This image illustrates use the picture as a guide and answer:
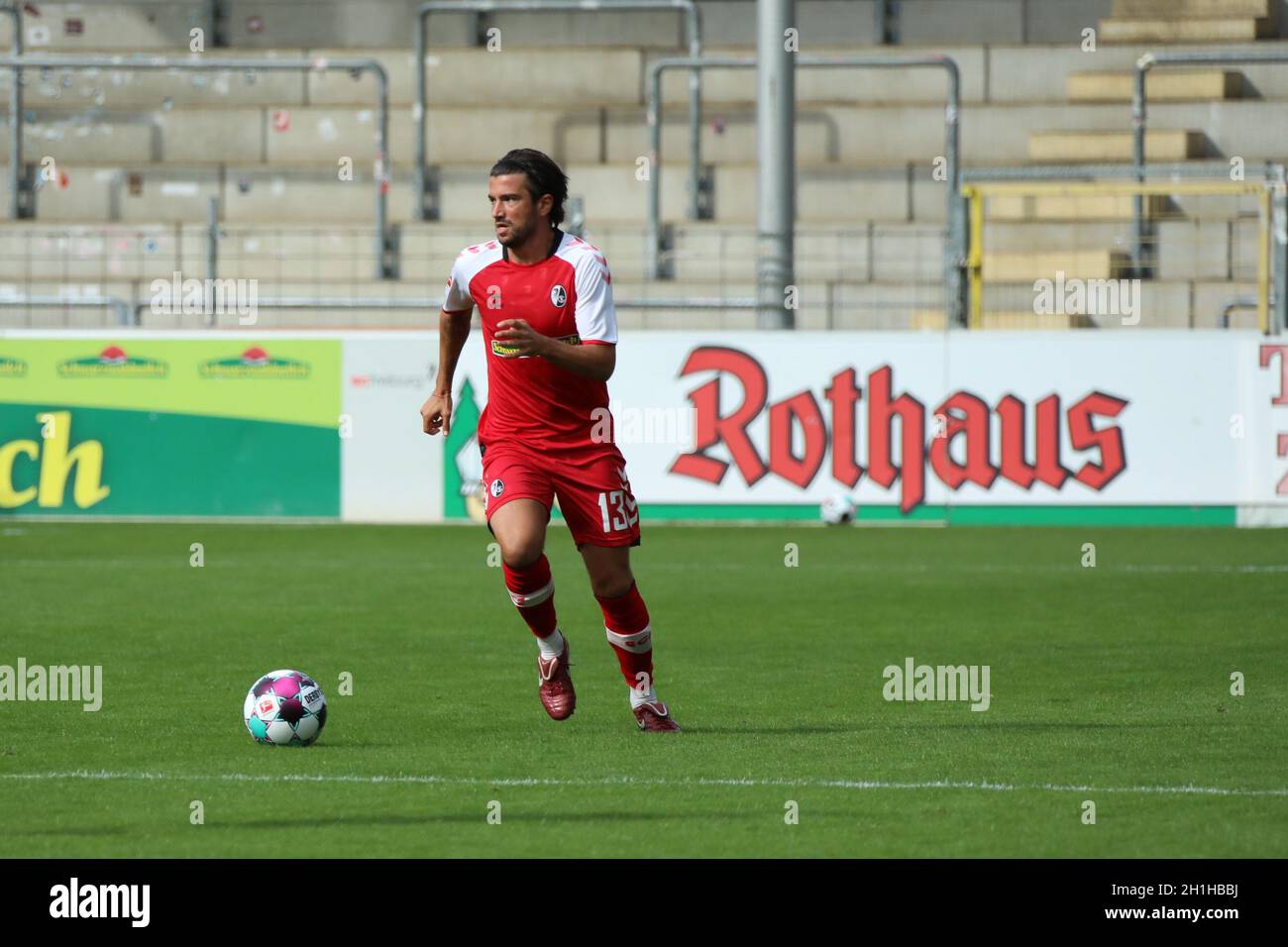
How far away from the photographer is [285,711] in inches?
317

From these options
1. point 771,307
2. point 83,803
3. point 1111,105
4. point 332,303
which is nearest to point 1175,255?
point 1111,105

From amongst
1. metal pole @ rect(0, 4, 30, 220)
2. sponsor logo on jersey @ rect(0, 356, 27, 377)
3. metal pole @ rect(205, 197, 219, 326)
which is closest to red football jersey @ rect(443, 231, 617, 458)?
sponsor logo on jersey @ rect(0, 356, 27, 377)

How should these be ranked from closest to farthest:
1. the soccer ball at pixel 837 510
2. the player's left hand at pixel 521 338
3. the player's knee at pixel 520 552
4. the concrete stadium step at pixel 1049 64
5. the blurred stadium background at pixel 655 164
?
1. the player's left hand at pixel 521 338
2. the player's knee at pixel 520 552
3. the soccer ball at pixel 837 510
4. the blurred stadium background at pixel 655 164
5. the concrete stadium step at pixel 1049 64

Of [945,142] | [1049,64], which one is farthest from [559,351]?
[1049,64]

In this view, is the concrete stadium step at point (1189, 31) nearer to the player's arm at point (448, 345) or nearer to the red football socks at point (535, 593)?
the player's arm at point (448, 345)

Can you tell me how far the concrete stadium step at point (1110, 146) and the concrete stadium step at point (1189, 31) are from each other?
171 cm

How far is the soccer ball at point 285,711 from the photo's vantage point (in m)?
8.06

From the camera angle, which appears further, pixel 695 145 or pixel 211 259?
pixel 695 145

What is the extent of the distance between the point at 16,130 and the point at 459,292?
19.6m

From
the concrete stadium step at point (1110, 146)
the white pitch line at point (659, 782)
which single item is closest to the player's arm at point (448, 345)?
the white pitch line at point (659, 782)

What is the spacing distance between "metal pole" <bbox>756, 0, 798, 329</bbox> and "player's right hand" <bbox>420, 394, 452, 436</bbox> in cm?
1297

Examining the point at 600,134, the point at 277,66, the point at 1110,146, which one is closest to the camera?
the point at 1110,146

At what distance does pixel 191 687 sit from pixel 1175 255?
1627cm

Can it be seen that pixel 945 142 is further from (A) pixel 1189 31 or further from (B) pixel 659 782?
(B) pixel 659 782
